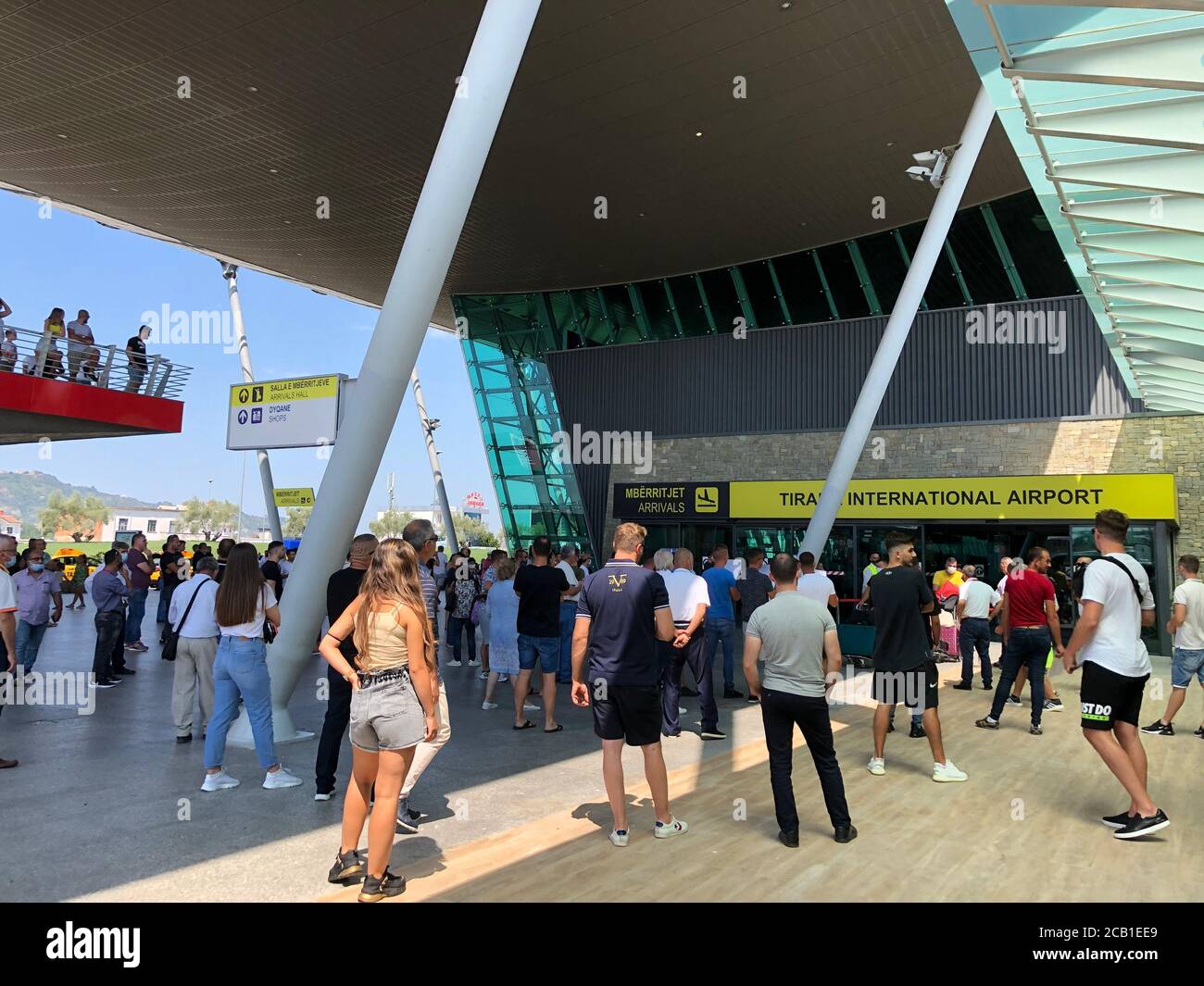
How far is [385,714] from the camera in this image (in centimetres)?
406

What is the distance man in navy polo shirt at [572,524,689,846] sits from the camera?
4922 millimetres

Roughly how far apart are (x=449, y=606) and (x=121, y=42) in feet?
33.8

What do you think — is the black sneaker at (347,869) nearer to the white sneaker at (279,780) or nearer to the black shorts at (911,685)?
the white sneaker at (279,780)

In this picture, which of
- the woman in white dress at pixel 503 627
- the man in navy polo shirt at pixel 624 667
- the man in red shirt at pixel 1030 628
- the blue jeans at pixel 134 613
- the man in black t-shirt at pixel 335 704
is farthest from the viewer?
the blue jeans at pixel 134 613

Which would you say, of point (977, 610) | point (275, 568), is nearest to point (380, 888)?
point (977, 610)

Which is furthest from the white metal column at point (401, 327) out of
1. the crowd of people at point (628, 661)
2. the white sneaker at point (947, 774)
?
the white sneaker at point (947, 774)

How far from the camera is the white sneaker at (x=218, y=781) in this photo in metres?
5.84

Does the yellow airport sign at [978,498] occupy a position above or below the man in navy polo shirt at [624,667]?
above

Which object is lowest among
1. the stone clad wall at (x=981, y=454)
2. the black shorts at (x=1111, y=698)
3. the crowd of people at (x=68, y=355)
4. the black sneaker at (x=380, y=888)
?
the black sneaker at (x=380, y=888)

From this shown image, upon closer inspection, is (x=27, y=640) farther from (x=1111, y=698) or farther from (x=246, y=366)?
(x=246, y=366)

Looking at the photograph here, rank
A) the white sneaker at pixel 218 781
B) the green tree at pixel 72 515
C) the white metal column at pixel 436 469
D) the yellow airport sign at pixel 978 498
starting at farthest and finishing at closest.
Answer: the green tree at pixel 72 515
the white metal column at pixel 436 469
the yellow airport sign at pixel 978 498
the white sneaker at pixel 218 781

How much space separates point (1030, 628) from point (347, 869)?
6.92 metres

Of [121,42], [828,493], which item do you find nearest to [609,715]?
[828,493]

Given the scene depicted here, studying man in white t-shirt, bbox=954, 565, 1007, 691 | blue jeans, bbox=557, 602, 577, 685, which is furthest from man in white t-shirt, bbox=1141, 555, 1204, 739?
blue jeans, bbox=557, 602, 577, 685
